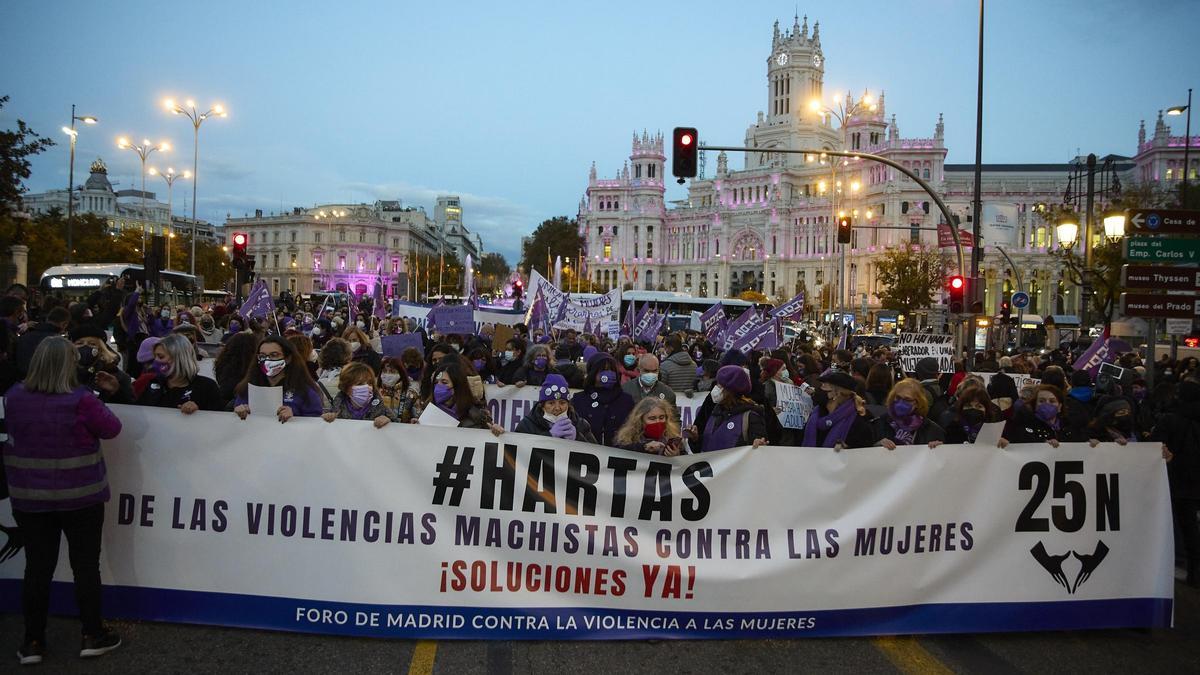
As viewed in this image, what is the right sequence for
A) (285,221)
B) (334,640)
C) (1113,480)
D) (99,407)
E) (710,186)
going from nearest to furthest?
(99,407)
(334,640)
(1113,480)
(285,221)
(710,186)

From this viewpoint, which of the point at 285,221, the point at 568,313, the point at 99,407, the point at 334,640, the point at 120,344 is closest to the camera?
the point at 99,407

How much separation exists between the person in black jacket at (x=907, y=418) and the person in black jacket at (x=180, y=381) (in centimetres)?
452

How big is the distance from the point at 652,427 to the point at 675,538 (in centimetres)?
82

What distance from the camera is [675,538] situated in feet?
16.0

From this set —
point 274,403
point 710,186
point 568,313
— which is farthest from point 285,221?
point 274,403

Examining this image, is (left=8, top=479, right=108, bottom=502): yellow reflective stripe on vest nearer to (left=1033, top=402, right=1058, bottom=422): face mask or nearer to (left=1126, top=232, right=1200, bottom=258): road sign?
(left=1033, top=402, right=1058, bottom=422): face mask

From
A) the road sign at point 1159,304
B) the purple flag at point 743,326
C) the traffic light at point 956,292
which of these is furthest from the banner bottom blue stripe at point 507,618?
the traffic light at point 956,292

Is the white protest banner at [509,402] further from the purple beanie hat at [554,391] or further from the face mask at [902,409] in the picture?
Answer: the face mask at [902,409]

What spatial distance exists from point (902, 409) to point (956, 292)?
11.3 metres

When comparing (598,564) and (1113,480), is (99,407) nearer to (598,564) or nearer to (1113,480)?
(598,564)

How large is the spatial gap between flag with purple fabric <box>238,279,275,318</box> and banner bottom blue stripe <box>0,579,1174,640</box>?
11.0 metres

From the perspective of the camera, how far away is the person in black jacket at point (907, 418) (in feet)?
18.5

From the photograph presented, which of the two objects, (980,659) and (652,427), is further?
(652,427)

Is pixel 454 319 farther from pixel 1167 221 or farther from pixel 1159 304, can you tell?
pixel 1167 221
